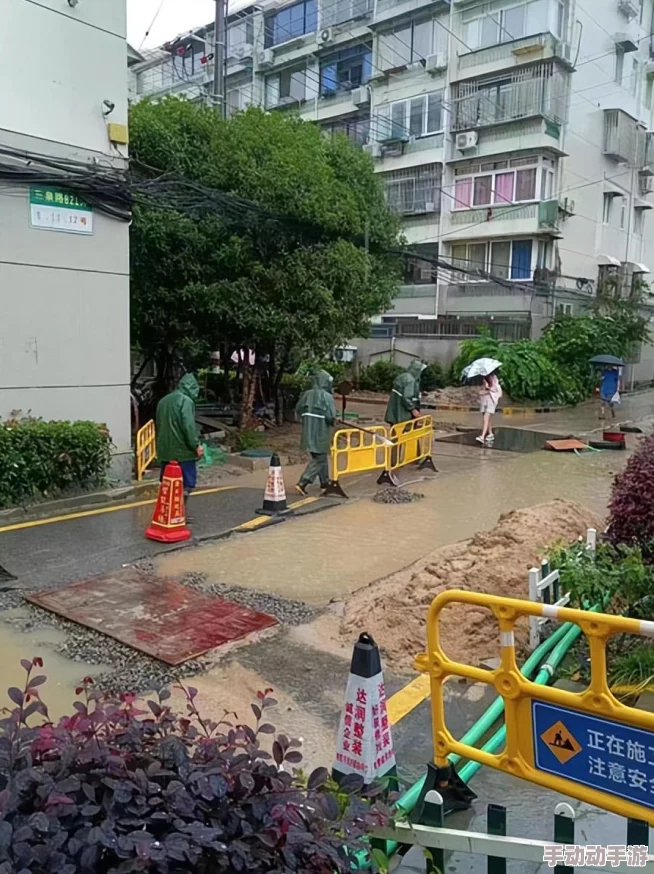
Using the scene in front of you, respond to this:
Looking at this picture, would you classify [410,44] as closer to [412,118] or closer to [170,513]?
[412,118]

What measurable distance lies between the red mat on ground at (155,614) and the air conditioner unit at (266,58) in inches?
1312

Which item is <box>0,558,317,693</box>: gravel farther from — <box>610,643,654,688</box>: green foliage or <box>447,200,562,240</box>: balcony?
<box>447,200,562,240</box>: balcony

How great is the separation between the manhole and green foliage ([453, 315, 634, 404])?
18.4 feet

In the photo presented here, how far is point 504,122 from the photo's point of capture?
85.5 feet

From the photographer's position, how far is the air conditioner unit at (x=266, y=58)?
33.4m

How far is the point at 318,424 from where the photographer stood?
9.26 m

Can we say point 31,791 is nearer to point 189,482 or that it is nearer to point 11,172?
point 189,482

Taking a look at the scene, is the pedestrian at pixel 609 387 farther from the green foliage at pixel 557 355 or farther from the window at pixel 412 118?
the window at pixel 412 118

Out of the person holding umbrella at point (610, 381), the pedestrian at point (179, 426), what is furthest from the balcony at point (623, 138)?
the pedestrian at point (179, 426)

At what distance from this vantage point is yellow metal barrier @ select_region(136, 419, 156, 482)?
10.3 metres

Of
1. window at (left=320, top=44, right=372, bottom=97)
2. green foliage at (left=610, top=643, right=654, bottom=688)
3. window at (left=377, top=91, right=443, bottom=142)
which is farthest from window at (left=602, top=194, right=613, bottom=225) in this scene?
green foliage at (left=610, top=643, right=654, bottom=688)

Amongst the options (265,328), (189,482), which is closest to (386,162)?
(265,328)

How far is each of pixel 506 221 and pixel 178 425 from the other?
21.6 m

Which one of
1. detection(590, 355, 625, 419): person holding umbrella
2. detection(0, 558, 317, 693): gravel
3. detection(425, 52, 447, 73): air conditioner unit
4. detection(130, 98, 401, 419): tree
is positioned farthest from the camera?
detection(425, 52, 447, 73): air conditioner unit
